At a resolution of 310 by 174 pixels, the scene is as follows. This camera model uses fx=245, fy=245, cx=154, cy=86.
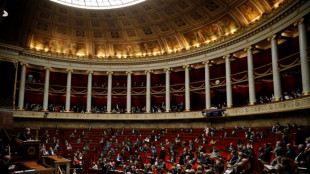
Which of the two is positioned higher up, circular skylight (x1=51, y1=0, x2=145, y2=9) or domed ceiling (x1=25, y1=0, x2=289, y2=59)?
circular skylight (x1=51, y1=0, x2=145, y2=9)

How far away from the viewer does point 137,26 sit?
89.3 ft

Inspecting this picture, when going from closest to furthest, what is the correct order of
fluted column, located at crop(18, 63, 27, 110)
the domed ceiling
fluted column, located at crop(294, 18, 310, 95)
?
fluted column, located at crop(294, 18, 310, 95), the domed ceiling, fluted column, located at crop(18, 63, 27, 110)

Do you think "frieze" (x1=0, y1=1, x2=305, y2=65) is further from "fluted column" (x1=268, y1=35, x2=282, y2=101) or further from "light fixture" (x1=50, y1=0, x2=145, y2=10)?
"light fixture" (x1=50, y1=0, x2=145, y2=10)

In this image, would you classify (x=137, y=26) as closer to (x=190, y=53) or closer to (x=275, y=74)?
(x=190, y=53)

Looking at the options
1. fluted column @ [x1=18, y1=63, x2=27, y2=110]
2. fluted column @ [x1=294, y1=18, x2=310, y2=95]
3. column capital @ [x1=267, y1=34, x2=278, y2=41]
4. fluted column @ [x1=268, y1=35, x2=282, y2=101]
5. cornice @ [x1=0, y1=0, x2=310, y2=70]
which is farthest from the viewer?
fluted column @ [x1=18, y1=63, x2=27, y2=110]

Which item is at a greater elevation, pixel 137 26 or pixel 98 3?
pixel 98 3

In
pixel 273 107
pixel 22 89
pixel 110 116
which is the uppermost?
pixel 22 89

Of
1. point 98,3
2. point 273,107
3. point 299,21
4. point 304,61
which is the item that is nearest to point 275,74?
point 273,107

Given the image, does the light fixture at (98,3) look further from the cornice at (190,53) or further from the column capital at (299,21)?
the column capital at (299,21)

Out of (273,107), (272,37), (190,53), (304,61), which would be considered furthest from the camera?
(190,53)

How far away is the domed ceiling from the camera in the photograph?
73.6 ft

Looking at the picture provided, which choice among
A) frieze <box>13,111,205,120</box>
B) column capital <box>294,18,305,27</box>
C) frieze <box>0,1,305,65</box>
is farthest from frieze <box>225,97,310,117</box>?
frieze <box>0,1,305,65</box>

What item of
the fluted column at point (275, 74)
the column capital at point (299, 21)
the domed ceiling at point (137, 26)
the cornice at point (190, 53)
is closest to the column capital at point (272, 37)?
the fluted column at point (275, 74)

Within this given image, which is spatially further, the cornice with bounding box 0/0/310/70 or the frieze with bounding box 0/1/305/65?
the frieze with bounding box 0/1/305/65
